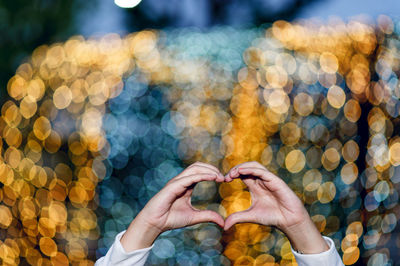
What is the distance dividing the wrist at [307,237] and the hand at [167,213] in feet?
0.33

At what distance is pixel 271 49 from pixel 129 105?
57 cm

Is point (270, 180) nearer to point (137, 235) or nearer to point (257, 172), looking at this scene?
point (257, 172)

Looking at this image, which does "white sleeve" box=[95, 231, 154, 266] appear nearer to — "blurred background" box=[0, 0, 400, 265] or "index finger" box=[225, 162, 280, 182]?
"index finger" box=[225, 162, 280, 182]

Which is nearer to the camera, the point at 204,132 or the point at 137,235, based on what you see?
the point at 137,235

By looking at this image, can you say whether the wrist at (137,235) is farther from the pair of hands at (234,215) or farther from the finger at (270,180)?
the finger at (270,180)

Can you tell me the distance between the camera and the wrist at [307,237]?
53 cm

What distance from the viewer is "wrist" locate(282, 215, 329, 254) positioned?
0.53 m

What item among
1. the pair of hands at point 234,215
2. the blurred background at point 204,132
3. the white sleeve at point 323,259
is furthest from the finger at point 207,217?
the blurred background at point 204,132

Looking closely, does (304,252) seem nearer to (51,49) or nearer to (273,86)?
(273,86)

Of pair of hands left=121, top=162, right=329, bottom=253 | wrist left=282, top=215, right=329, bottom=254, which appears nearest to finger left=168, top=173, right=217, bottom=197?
pair of hands left=121, top=162, right=329, bottom=253

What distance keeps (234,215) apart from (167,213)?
92mm

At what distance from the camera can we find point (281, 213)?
55cm

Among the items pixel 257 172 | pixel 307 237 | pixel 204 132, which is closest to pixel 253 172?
pixel 257 172

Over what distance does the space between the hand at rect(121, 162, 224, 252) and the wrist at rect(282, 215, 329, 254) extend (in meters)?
0.10
